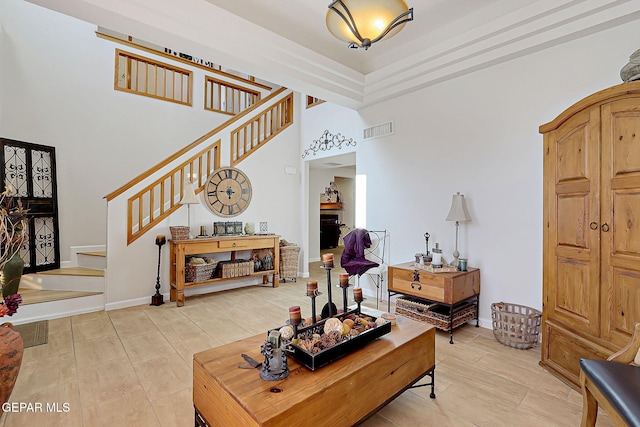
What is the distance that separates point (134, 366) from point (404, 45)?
4.66 meters

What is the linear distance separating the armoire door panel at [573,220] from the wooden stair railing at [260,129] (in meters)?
4.59

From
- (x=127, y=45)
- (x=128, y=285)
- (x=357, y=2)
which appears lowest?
(x=128, y=285)

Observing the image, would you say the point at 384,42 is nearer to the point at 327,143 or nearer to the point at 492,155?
the point at 492,155

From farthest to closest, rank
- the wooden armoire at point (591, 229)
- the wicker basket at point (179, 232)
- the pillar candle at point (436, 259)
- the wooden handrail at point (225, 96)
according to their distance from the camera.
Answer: the wooden handrail at point (225, 96), the wicker basket at point (179, 232), the pillar candle at point (436, 259), the wooden armoire at point (591, 229)

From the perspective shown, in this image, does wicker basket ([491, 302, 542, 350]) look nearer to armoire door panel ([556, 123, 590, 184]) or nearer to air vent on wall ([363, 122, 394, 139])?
armoire door panel ([556, 123, 590, 184])

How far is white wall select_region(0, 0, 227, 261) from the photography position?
4367mm

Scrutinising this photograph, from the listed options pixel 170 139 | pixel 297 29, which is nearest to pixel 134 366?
pixel 297 29

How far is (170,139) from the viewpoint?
232 inches

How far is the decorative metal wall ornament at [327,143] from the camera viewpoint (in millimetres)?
5234

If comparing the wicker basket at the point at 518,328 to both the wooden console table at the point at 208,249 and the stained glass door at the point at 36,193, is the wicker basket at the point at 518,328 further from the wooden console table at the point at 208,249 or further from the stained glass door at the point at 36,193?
the stained glass door at the point at 36,193

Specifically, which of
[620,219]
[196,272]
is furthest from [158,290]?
[620,219]

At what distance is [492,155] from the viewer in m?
3.35

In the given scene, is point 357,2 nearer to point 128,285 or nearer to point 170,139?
point 128,285

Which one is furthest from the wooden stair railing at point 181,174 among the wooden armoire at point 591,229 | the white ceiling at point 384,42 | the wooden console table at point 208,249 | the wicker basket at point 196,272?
the wooden armoire at point 591,229
